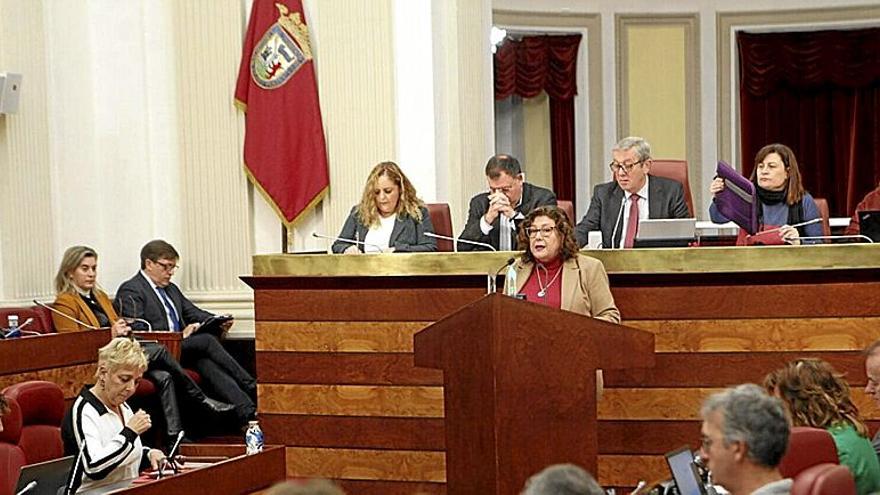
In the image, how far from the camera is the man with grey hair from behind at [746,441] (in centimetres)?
364

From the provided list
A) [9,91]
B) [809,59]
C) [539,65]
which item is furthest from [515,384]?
[809,59]

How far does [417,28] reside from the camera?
9.59 meters

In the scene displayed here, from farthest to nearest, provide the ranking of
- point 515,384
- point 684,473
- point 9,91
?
point 9,91
point 515,384
point 684,473

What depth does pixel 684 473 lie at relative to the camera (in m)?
4.31

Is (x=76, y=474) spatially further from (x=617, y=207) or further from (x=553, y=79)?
(x=553, y=79)

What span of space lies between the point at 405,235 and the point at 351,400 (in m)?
0.90

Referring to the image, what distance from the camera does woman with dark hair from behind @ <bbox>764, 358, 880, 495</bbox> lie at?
4.46 metres

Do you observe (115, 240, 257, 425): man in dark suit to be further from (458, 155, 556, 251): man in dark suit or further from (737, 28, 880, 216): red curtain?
(737, 28, 880, 216): red curtain

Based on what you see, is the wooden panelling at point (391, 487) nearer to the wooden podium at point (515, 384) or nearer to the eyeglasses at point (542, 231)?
the eyeglasses at point (542, 231)

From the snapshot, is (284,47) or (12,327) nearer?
(12,327)

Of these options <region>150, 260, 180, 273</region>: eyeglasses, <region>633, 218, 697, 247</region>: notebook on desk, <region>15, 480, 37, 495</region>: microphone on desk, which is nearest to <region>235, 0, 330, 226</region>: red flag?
<region>150, 260, 180, 273</region>: eyeglasses

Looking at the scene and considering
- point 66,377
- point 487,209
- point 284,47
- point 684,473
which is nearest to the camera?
point 684,473

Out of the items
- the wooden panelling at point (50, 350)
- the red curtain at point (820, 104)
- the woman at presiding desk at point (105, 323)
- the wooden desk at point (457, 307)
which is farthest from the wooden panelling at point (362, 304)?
the red curtain at point (820, 104)

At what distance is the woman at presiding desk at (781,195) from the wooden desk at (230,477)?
248cm
